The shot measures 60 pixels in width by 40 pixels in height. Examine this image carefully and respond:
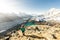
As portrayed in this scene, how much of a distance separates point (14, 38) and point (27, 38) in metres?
5.94

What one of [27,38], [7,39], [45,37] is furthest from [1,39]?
[45,37]

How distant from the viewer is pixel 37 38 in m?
44.4

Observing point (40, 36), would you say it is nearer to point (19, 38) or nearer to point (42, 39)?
point (42, 39)

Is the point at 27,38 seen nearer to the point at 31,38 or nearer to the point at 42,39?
the point at 31,38

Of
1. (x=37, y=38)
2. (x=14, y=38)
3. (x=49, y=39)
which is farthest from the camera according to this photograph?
(x=14, y=38)

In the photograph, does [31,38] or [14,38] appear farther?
[14,38]

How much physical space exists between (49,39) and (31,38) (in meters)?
6.64

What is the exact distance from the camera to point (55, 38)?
43.5 metres

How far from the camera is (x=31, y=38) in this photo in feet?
143

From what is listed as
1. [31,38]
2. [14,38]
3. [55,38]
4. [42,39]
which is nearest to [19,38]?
[14,38]

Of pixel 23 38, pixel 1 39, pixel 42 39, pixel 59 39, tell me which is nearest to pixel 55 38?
pixel 59 39

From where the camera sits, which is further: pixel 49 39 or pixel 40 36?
pixel 40 36

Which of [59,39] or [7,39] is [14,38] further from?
[59,39]

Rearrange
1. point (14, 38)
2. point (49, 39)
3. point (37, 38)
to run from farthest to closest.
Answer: point (14, 38) → point (37, 38) → point (49, 39)
